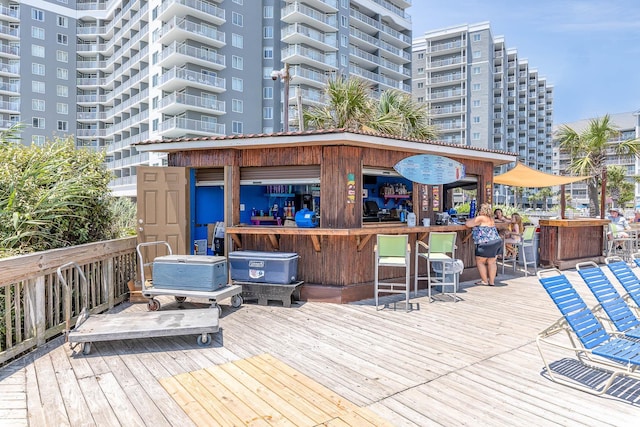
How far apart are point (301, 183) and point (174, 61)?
99.7ft

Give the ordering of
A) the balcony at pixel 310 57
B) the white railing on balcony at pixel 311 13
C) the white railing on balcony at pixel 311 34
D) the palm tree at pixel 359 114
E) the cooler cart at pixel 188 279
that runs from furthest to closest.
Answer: the white railing on balcony at pixel 311 13
the white railing on balcony at pixel 311 34
the balcony at pixel 310 57
the palm tree at pixel 359 114
the cooler cart at pixel 188 279

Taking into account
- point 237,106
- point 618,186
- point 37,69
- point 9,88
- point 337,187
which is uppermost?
point 37,69

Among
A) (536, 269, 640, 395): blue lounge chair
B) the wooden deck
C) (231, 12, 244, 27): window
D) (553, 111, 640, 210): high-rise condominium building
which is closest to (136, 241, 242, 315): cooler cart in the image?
the wooden deck

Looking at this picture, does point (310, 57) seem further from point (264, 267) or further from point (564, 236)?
point (264, 267)

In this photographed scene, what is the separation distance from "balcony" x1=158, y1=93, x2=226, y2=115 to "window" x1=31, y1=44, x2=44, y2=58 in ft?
66.8

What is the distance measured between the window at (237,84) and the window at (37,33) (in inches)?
979

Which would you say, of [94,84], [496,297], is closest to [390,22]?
[94,84]

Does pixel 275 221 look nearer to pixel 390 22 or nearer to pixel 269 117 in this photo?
pixel 269 117

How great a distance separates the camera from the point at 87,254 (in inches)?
205

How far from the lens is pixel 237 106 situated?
3462cm

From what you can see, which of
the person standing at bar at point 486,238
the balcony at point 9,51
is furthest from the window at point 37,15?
the person standing at bar at point 486,238

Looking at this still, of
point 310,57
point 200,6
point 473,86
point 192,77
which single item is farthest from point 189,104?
point 473,86

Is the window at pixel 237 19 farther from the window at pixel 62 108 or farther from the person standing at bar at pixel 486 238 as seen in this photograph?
the person standing at bar at pixel 486 238

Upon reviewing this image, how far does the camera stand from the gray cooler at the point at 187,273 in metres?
5.53
